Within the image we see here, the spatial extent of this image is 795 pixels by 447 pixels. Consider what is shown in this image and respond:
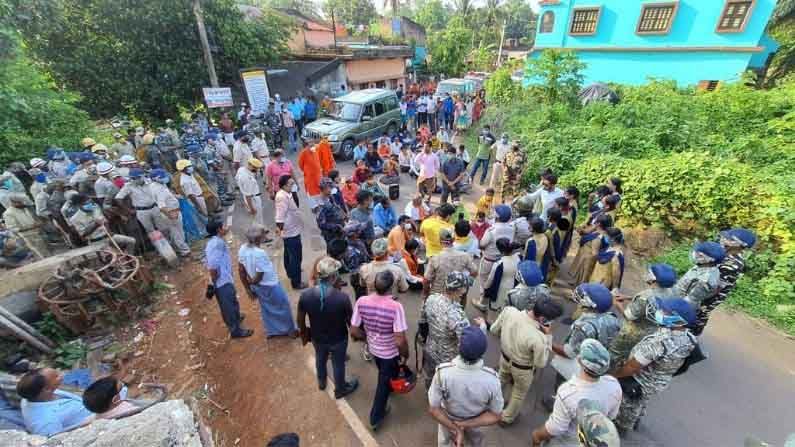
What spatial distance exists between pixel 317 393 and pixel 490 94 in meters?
16.2

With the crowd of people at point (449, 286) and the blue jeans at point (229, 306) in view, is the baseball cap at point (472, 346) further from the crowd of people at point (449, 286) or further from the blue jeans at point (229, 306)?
the blue jeans at point (229, 306)

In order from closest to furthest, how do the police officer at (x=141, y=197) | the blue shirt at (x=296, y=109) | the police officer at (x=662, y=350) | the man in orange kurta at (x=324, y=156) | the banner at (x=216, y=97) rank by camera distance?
the police officer at (x=662, y=350), the police officer at (x=141, y=197), the man in orange kurta at (x=324, y=156), the banner at (x=216, y=97), the blue shirt at (x=296, y=109)

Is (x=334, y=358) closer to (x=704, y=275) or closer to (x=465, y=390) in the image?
(x=465, y=390)

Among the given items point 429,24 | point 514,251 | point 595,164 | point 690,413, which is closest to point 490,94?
point 595,164

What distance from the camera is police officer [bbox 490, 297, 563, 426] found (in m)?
2.77

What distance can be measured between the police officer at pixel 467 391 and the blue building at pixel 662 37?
23.5 meters

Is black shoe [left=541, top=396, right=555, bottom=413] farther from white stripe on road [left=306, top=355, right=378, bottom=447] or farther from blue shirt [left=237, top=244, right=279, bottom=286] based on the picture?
blue shirt [left=237, top=244, right=279, bottom=286]

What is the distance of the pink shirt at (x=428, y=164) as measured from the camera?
809 cm

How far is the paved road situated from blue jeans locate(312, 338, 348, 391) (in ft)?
1.03

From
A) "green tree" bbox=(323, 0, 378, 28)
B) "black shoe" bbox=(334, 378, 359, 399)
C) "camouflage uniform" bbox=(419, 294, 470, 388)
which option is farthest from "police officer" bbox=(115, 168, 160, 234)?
"green tree" bbox=(323, 0, 378, 28)

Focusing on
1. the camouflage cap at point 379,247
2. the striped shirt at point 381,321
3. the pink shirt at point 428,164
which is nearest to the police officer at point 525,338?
the striped shirt at point 381,321

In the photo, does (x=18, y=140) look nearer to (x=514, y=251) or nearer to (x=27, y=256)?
(x=27, y=256)

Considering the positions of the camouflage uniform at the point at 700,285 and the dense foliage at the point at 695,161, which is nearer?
the camouflage uniform at the point at 700,285

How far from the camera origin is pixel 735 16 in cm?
1744
